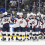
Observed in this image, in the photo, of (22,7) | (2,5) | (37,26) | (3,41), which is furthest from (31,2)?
(3,41)

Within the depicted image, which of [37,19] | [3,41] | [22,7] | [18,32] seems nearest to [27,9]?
[22,7]

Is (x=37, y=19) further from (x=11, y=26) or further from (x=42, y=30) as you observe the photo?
(x=11, y=26)

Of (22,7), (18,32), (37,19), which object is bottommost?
(18,32)

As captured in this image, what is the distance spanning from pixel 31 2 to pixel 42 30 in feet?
6.02

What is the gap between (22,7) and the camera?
18.9 ft

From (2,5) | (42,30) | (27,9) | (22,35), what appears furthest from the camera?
(2,5)

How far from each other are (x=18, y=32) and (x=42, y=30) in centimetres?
101

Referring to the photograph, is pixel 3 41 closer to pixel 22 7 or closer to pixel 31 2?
pixel 22 7

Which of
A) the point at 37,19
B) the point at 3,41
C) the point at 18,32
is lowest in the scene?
the point at 3,41

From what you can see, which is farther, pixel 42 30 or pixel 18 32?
pixel 42 30

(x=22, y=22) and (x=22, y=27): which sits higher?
(x=22, y=22)

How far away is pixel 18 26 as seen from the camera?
422 cm

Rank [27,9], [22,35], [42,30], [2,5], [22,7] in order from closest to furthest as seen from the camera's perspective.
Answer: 1. [22,35]
2. [42,30]
3. [27,9]
4. [22,7]
5. [2,5]

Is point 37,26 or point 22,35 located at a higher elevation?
point 37,26
